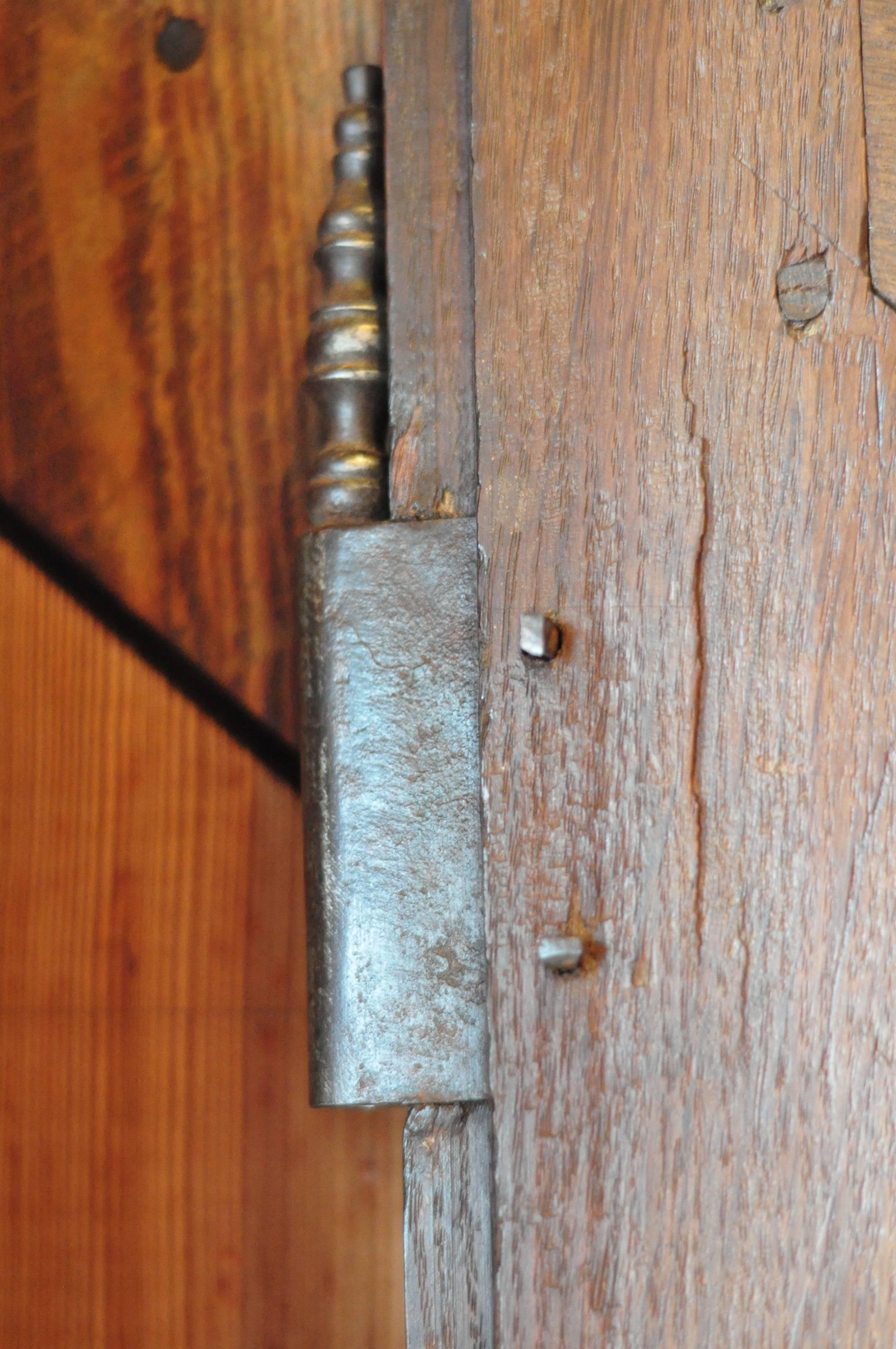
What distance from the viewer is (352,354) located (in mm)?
558

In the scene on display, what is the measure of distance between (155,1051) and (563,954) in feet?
0.81

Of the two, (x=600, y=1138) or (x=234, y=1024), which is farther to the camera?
(x=234, y=1024)

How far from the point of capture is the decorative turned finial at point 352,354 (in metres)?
0.55

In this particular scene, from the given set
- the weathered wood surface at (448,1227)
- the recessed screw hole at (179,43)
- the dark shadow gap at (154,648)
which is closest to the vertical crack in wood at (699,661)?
the weathered wood surface at (448,1227)

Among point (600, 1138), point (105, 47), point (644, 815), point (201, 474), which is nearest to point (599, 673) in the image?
point (644, 815)

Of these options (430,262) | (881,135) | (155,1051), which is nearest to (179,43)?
(430,262)

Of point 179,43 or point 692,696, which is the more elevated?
point 179,43

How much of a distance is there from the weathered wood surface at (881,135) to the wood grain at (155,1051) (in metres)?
0.35

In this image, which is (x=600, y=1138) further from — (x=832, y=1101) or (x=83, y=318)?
(x=83, y=318)

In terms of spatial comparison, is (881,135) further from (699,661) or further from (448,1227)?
(448,1227)

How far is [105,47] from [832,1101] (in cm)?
61

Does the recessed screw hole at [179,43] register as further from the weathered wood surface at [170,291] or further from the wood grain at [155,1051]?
the wood grain at [155,1051]

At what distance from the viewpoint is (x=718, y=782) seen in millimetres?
461

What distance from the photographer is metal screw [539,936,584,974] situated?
0.46 metres
